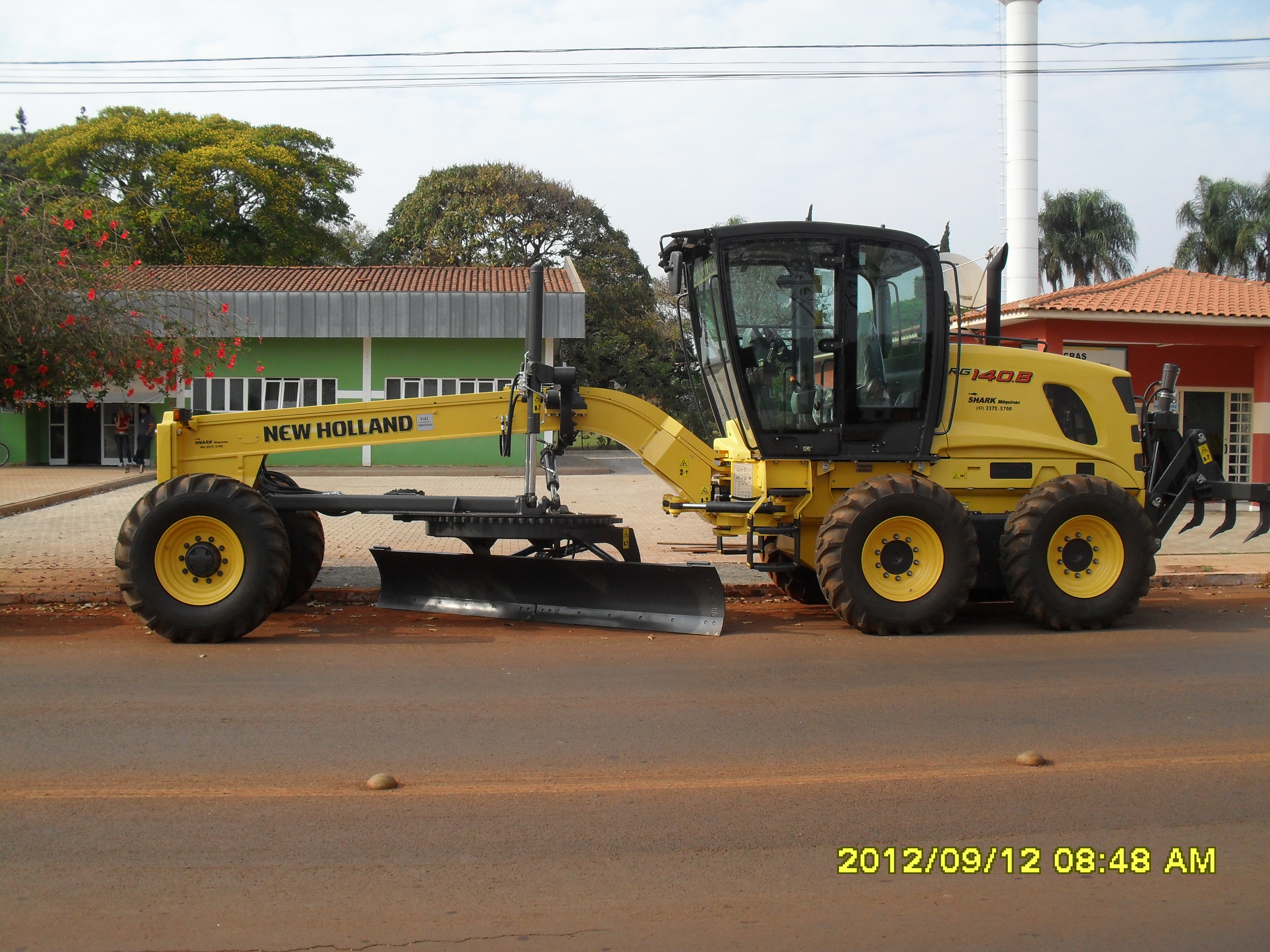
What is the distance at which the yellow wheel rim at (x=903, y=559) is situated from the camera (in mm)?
8477

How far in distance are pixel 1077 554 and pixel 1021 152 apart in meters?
27.0

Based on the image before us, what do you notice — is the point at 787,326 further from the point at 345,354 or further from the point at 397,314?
the point at 345,354

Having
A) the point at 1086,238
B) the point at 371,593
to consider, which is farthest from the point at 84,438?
the point at 1086,238

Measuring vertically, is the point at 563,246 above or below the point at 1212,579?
above

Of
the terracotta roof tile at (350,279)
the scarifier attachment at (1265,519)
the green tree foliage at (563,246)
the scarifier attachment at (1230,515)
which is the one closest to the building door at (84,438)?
the terracotta roof tile at (350,279)

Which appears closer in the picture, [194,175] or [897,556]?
[897,556]

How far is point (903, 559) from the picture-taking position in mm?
8547

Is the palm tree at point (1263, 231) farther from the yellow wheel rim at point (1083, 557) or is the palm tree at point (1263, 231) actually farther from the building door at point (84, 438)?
the building door at point (84, 438)

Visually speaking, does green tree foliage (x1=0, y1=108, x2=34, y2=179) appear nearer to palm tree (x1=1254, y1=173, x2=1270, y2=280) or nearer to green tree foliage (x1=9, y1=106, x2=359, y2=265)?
green tree foliage (x1=9, y1=106, x2=359, y2=265)

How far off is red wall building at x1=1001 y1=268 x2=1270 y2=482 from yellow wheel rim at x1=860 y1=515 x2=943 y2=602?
10742 mm

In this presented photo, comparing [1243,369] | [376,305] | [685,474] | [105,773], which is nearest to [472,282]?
[376,305]

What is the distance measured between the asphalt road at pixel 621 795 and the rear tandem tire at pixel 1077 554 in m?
0.70

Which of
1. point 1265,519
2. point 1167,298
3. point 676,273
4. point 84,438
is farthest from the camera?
point 84,438

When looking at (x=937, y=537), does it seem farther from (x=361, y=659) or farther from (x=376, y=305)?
(x=376, y=305)
